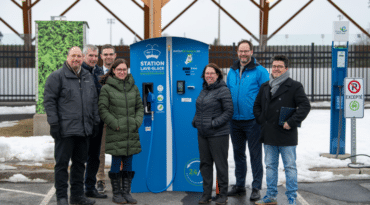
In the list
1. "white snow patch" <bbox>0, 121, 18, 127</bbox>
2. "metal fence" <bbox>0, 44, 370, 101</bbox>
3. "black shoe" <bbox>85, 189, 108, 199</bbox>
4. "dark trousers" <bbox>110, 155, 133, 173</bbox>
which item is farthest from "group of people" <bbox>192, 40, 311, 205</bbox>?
"metal fence" <bbox>0, 44, 370, 101</bbox>

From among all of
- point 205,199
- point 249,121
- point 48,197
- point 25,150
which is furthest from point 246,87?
point 25,150

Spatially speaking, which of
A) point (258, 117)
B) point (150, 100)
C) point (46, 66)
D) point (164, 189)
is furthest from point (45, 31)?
point (258, 117)

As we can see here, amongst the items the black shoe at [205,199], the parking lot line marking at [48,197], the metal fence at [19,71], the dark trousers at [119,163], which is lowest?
the parking lot line marking at [48,197]

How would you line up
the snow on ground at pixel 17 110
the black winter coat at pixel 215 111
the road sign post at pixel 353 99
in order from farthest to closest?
the snow on ground at pixel 17 110 < the road sign post at pixel 353 99 < the black winter coat at pixel 215 111

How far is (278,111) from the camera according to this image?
147 inches

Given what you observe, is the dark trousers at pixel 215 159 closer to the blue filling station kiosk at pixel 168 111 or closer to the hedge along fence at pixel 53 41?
the blue filling station kiosk at pixel 168 111

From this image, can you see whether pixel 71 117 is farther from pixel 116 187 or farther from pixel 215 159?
pixel 215 159

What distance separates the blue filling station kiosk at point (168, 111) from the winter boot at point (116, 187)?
0.43m

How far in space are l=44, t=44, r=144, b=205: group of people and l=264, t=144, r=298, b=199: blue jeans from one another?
156 cm

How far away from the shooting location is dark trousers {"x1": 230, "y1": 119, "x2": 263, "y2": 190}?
165 inches

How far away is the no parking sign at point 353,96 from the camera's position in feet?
18.0

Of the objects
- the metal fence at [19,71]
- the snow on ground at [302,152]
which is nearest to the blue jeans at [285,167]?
the snow on ground at [302,152]

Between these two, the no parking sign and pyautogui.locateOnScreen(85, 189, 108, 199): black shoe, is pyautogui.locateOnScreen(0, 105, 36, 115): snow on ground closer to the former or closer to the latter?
pyautogui.locateOnScreen(85, 189, 108, 199): black shoe

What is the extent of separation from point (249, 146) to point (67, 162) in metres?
2.20
